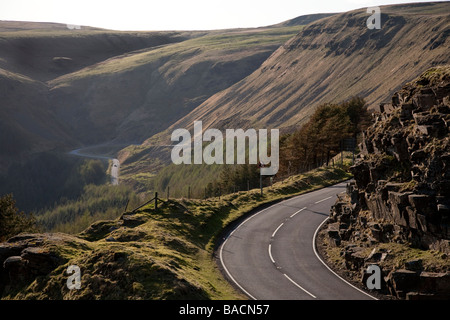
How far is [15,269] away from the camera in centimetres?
2778

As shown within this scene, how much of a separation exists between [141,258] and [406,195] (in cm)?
1845

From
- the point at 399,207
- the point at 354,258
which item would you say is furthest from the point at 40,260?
the point at 399,207

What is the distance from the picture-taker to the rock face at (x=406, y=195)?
2827cm

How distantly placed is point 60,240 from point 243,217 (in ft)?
76.5

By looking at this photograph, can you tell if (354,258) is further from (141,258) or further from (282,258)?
(141,258)

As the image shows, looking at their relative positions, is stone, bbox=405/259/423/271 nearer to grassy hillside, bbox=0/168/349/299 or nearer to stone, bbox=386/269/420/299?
stone, bbox=386/269/420/299

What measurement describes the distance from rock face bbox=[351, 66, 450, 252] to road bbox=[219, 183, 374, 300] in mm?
6089

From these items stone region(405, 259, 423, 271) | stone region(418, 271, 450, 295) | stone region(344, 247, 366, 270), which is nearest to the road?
stone region(344, 247, 366, 270)

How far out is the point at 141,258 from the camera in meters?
27.7

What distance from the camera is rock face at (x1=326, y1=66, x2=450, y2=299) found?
2827cm

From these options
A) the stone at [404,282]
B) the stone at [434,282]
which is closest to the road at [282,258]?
the stone at [404,282]
